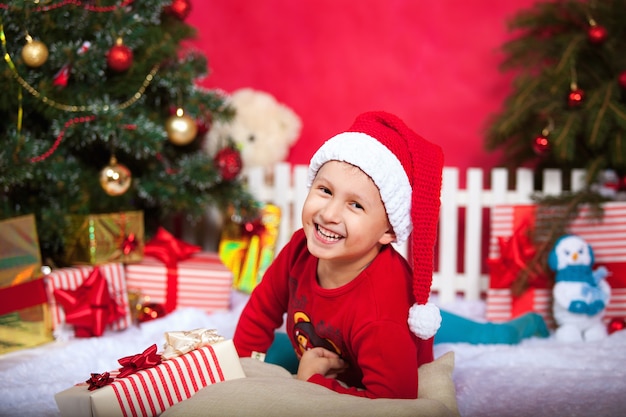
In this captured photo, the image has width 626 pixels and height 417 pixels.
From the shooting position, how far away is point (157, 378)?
1566 millimetres

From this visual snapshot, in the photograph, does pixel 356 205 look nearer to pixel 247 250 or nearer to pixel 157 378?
pixel 157 378

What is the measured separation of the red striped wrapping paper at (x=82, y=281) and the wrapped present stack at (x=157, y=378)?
2.93 ft

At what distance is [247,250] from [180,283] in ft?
1.47

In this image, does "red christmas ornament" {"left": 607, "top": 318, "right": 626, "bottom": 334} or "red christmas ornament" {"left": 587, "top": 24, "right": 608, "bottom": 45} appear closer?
"red christmas ornament" {"left": 607, "top": 318, "right": 626, "bottom": 334}

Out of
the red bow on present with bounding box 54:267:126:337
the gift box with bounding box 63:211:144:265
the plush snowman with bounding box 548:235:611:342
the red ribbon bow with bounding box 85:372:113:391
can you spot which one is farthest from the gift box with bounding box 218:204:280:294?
the red ribbon bow with bounding box 85:372:113:391

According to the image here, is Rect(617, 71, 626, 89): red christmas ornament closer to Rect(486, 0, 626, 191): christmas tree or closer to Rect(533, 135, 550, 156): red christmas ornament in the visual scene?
Rect(486, 0, 626, 191): christmas tree

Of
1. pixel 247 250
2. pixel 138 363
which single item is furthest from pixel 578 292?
pixel 138 363

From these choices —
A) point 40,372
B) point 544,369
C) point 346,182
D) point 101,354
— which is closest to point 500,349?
point 544,369

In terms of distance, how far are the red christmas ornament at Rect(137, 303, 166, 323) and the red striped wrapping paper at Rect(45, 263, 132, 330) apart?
0.14ft

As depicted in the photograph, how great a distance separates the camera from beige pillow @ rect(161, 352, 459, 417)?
1.48 metres

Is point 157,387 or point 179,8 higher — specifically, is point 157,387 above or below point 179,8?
below

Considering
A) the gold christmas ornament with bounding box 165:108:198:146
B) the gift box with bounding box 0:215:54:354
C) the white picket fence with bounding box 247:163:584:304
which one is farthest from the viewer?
the white picket fence with bounding box 247:163:584:304

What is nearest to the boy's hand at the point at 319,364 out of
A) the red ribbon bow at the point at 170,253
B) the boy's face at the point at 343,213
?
the boy's face at the point at 343,213

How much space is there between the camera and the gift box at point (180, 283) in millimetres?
2715
